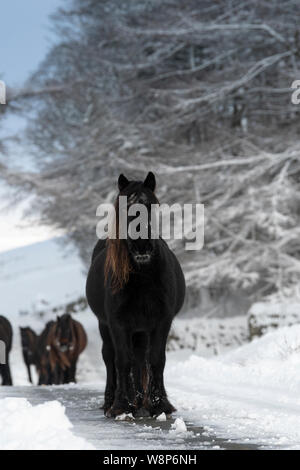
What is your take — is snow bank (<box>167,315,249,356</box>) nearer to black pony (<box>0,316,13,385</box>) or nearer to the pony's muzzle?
black pony (<box>0,316,13,385</box>)

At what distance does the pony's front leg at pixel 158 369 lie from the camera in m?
6.09

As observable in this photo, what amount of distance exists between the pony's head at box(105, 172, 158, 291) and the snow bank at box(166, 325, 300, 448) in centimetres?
143

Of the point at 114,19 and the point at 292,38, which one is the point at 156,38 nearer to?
the point at 114,19

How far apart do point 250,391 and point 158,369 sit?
2.80 m

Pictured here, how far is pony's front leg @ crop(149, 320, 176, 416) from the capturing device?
20.0 feet

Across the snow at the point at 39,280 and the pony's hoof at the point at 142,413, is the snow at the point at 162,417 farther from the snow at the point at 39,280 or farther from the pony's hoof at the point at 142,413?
the snow at the point at 39,280

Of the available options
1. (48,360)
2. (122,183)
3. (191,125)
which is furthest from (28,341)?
(122,183)

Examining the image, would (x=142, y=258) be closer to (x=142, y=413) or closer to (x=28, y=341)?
(x=142, y=413)

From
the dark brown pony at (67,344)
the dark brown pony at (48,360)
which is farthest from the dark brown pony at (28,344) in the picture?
the dark brown pony at (67,344)

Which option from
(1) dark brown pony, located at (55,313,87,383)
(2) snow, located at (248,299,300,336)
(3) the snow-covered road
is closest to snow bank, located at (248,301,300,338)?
(2) snow, located at (248,299,300,336)

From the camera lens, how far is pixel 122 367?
5980mm
